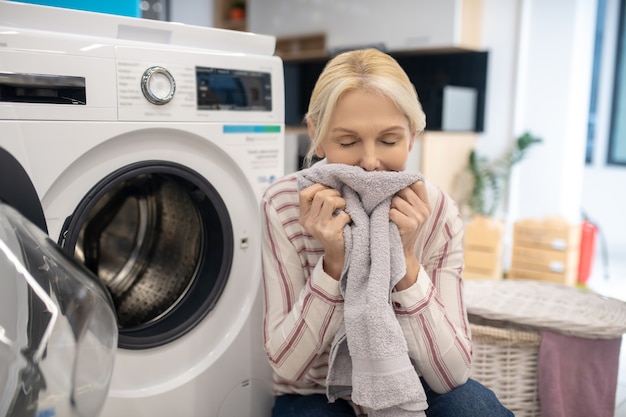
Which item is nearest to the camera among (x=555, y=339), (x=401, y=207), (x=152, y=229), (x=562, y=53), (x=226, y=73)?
(x=401, y=207)

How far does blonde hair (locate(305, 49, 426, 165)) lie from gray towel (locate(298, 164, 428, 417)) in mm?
108

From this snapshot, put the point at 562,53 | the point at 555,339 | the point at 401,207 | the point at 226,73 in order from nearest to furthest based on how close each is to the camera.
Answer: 1. the point at 401,207
2. the point at 226,73
3. the point at 555,339
4. the point at 562,53

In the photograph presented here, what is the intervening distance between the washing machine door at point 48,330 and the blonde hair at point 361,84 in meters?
0.50

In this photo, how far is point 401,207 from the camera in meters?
1.06

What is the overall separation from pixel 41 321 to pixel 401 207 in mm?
612

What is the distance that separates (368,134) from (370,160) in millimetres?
48

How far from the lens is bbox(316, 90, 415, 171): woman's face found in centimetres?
105

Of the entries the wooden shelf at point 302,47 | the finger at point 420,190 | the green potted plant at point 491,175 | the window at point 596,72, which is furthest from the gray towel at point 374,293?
the window at point 596,72

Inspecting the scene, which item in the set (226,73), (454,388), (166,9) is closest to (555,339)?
(454,388)

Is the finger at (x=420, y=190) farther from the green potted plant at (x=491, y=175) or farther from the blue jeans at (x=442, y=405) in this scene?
the green potted plant at (x=491, y=175)

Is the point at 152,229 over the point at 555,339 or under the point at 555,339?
over

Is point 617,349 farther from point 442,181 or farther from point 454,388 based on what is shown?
point 442,181

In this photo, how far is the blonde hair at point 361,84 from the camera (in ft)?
3.44

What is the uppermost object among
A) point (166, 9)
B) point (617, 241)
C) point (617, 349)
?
point (166, 9)
